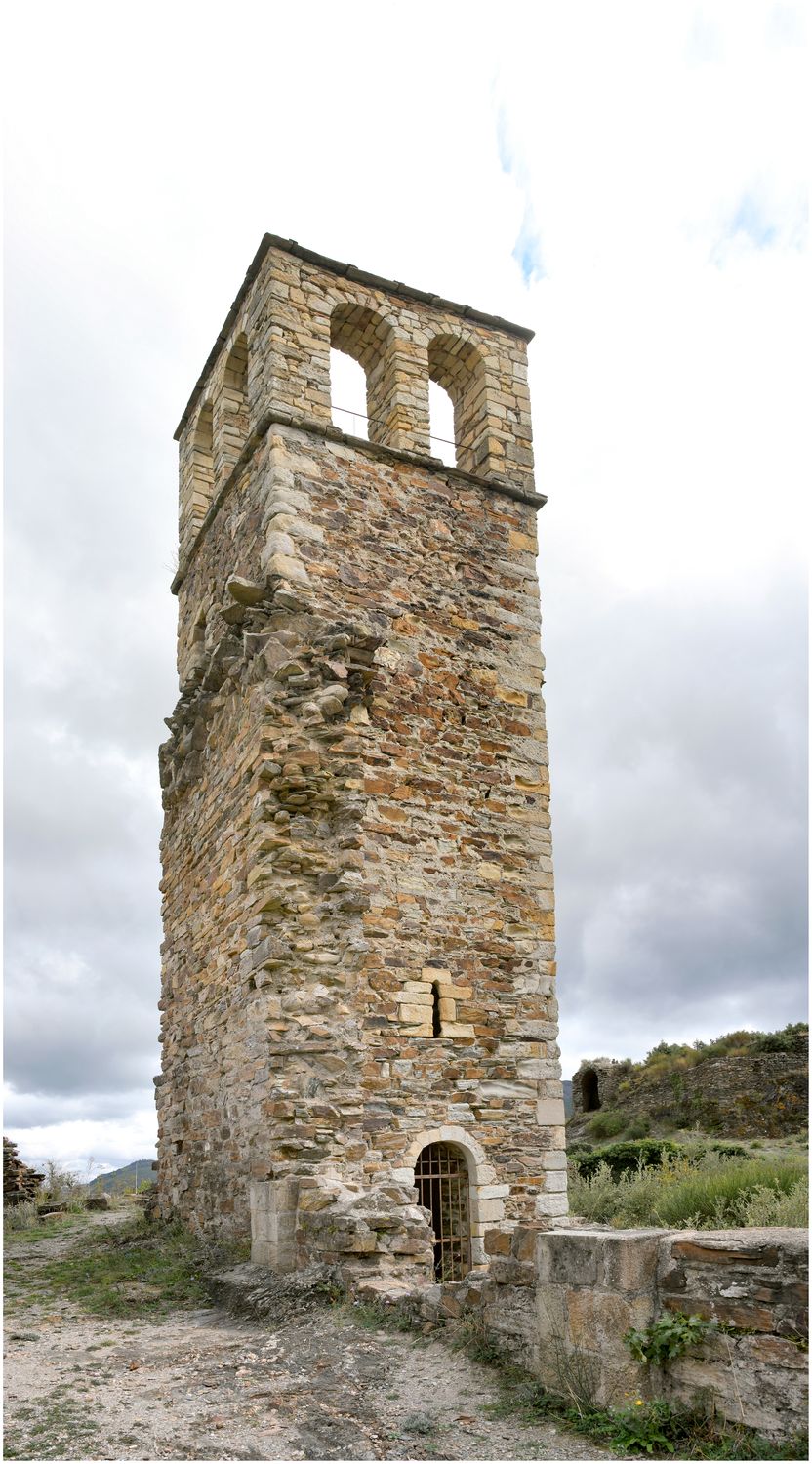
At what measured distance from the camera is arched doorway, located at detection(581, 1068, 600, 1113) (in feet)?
81.8

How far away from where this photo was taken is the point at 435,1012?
30.0 feet

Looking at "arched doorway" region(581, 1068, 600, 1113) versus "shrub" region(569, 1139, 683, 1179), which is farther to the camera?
"arched doorway" region(581, 1068, 600, 1113)

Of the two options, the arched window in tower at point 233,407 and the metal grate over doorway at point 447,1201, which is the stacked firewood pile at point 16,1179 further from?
the arched window in tower at point 233,407

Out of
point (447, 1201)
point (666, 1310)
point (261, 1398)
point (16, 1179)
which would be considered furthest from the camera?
point (16, 1179)

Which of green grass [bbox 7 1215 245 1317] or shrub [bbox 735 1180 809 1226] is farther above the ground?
shrub [bbox 735 1180 809 1226]

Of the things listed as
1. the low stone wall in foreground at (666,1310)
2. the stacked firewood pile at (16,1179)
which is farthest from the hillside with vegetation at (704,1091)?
the low stone wall in foreground at (666,1310)

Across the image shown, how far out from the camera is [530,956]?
32.7ft

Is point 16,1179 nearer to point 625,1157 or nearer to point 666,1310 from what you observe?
point 625,1157

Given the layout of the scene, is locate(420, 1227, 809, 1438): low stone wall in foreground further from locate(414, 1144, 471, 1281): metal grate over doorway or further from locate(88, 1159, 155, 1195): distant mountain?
locate(88, 1159, 155, 1195): distant mountain

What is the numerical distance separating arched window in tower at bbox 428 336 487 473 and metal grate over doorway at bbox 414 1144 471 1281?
7.26 m

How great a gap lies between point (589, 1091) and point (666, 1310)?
22271 millimetres

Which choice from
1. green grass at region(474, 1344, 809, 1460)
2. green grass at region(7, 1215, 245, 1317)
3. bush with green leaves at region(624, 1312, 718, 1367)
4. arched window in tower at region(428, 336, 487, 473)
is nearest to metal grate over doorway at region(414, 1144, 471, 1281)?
green grass at region(7, 1215, 245, 1317)

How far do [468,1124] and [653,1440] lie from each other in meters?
5.10

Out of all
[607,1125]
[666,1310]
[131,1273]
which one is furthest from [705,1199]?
[607,1125]
